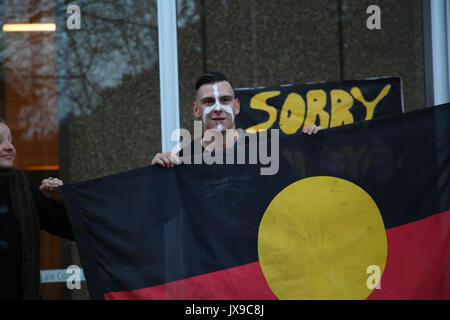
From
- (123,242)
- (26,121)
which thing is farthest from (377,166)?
(26,121)

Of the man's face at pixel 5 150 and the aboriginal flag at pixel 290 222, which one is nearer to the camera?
the man's face at pixel 5 150

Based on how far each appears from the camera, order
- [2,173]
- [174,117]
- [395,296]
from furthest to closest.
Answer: [174,117] → [395,296] → [2,173]

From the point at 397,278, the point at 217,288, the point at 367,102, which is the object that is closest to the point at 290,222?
the point at 217,288

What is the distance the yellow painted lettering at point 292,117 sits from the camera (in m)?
3.91

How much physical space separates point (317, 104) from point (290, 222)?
167cm

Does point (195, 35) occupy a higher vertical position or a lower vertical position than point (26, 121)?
higher

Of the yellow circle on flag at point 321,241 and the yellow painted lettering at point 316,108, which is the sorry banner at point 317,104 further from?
the yellow circle on flag at point 321,241

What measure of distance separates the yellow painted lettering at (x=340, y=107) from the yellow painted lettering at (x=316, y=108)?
6cm

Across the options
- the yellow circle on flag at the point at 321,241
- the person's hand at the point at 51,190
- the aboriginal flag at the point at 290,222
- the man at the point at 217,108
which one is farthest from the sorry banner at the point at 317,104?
the person's hand at the point at 51,190

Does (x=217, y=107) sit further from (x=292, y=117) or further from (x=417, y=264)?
(x=417, y=264)

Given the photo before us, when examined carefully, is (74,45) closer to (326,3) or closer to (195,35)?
(195,35)

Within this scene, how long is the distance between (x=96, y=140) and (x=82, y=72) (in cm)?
61

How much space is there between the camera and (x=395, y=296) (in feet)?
8.08

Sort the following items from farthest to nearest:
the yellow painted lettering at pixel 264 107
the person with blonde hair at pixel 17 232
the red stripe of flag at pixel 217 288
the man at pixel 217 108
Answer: the yellow painted lettering at pixel 264 107 → the man at pixel 217 108 → the red stripe of flag at pixel 217 288 → the person with blonde hair at pixel 17 232
